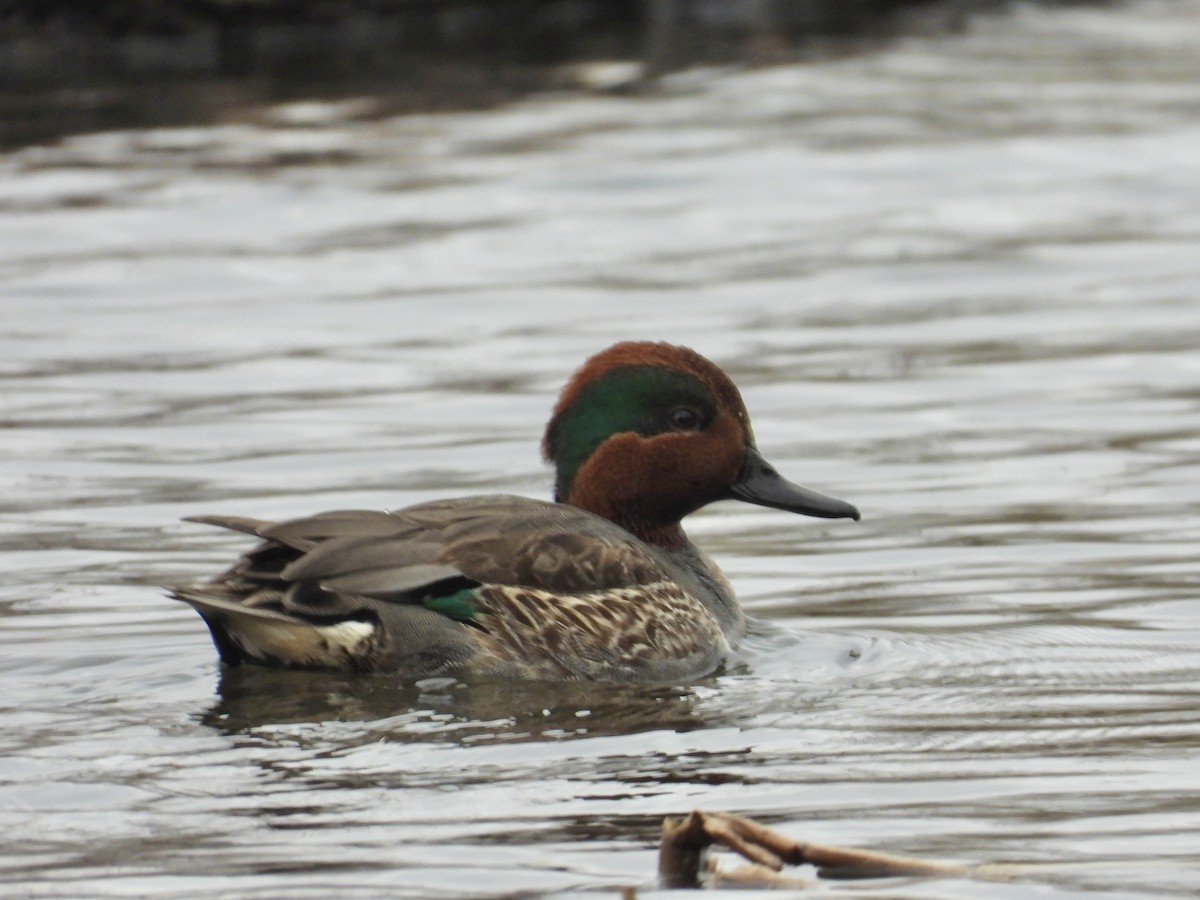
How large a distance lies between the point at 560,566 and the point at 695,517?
2656 mm

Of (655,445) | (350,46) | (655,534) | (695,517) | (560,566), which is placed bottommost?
(695,517)

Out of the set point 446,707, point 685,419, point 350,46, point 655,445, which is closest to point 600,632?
point 446,707

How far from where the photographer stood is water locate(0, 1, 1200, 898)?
5836 mm

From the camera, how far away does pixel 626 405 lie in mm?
8250

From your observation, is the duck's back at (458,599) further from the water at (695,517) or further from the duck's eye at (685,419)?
the duck's eye at (685,419)

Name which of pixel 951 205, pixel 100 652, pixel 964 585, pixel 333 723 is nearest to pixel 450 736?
pixel 333 723

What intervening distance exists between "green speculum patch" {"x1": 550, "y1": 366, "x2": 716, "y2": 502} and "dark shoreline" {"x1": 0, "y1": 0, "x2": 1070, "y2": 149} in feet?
35.1

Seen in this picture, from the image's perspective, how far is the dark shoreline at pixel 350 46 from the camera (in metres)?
20.0

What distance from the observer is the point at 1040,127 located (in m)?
19.4

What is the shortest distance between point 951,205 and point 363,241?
390cm

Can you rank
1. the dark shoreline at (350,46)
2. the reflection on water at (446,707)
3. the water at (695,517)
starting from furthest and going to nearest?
the dark shoreline at (350,46), the reflection on water at (446,707), the water at (695,517)

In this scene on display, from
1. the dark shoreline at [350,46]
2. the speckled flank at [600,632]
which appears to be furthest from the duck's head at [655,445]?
the dark shoreline at [350,46]

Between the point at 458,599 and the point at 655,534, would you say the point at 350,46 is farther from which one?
the point at 458,599

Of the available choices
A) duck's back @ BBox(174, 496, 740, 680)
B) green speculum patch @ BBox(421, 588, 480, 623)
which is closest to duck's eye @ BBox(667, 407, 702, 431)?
duck's back @ BBox(174, 496, 740, 680)
